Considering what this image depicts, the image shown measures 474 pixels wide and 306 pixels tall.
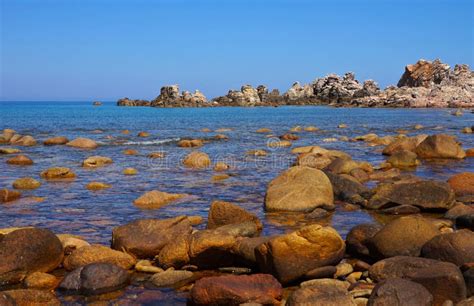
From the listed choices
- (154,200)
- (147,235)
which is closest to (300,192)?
(154,200)

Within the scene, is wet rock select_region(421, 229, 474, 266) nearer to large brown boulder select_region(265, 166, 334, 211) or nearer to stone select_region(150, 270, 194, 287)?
stone select_region(150, 270, 194, 287)

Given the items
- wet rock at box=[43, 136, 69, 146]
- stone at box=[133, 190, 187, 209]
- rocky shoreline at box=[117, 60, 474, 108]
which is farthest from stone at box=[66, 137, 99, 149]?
rocky shoreline at box=[117, 60, 474, 108]

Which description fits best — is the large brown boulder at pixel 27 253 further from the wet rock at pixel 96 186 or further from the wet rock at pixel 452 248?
the wet rock at pixel 96 186

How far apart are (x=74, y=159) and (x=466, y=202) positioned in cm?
1945

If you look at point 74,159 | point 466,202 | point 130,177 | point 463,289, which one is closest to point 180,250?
point 463,289

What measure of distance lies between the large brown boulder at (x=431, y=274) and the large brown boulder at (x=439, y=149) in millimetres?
18143

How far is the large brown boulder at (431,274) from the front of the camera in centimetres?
757

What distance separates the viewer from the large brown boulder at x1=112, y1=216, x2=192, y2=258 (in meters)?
10.6

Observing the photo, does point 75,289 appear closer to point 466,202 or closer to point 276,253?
point 276,253

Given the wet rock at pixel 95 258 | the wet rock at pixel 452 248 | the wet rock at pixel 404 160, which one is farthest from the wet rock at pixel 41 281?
the wet rock at pixel 404 160

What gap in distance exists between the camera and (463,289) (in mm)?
7602

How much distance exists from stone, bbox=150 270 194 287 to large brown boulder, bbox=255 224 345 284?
1357 mm

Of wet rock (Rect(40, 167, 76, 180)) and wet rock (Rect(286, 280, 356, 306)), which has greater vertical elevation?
wet rock (Rect(286, 280, 356, 306))

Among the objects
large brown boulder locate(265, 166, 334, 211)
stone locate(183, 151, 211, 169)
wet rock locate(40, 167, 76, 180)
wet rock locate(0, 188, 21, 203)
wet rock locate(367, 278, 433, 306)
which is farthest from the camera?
stone locate(183, 151, 211, 169)
